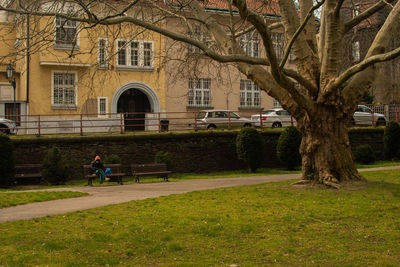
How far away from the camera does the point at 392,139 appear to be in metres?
27.7

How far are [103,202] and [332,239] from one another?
707 cm

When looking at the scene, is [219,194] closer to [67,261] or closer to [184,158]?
[67,261]

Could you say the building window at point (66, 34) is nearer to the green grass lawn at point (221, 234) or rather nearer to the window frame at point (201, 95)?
the green grass lawn at point (221, 234)

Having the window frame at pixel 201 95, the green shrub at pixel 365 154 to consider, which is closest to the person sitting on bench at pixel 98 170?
the green shrub at pixel 365 154

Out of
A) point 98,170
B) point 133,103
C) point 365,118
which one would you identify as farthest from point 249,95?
point 98,170

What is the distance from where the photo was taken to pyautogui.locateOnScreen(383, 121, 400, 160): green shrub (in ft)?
90.8

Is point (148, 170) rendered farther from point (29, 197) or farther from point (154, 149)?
point (29, 197)

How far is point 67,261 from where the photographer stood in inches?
278

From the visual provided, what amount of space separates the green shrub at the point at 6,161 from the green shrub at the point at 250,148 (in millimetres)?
10826

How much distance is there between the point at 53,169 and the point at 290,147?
38.1ft

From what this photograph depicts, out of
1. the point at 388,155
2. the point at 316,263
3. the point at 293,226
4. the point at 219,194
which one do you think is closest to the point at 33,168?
the point at 219,194

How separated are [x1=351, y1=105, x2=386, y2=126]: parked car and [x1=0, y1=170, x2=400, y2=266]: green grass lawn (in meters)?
20.5

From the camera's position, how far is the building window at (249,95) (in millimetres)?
36938

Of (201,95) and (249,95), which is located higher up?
(249,95)
